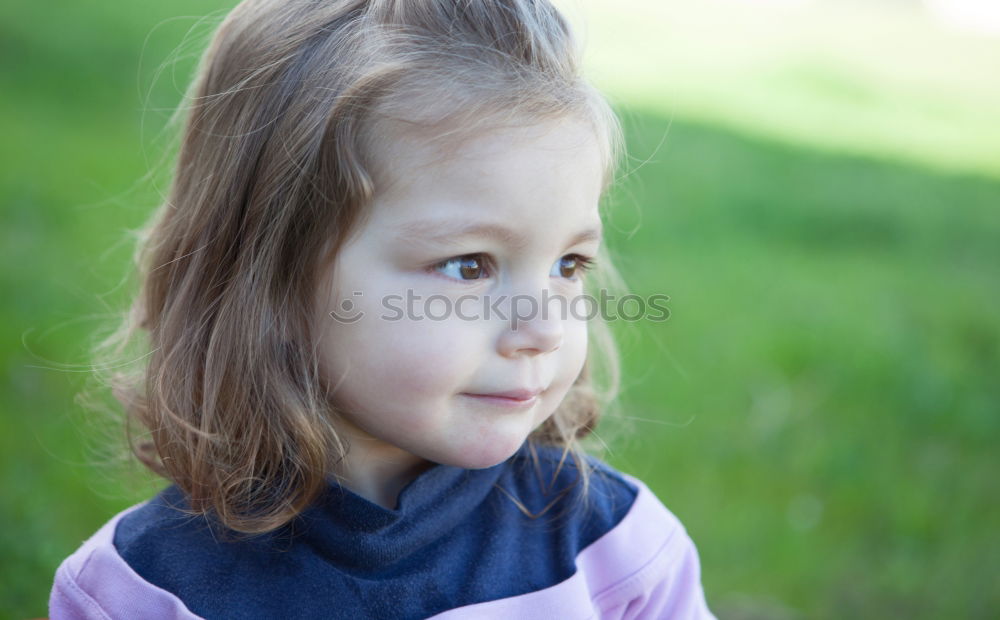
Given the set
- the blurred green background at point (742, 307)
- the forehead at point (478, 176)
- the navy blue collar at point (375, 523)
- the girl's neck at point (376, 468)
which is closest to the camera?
the forehead at point (478, 176)

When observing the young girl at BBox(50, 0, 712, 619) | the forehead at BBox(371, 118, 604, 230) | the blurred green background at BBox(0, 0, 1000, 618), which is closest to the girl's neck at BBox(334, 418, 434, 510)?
the young girl at BBox(50, 0, 712, 619)

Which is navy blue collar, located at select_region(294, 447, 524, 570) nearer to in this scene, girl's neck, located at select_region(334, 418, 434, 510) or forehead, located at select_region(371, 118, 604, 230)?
girl's neck, located at select_region(334, 418, 434, 510)

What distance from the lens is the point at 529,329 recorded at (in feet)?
5.10

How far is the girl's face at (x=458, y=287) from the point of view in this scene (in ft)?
4.99

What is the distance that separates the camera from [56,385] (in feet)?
11.8

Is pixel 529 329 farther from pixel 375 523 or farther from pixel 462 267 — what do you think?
pixel 375 523

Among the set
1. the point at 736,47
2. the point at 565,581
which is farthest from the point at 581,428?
the point at 736,47

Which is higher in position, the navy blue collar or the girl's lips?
the girl's lips

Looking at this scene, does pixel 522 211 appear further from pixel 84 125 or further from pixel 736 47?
pixel 736 47

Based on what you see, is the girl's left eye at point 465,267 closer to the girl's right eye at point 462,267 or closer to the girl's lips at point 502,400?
the girl's right eye at point 462,267

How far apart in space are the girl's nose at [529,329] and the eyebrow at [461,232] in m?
0.10

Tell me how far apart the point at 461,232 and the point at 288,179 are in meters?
0.34

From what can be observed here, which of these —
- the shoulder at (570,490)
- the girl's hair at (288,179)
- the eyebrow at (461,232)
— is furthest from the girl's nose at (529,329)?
the shoulder at (570,490)

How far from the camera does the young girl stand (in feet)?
5.06
